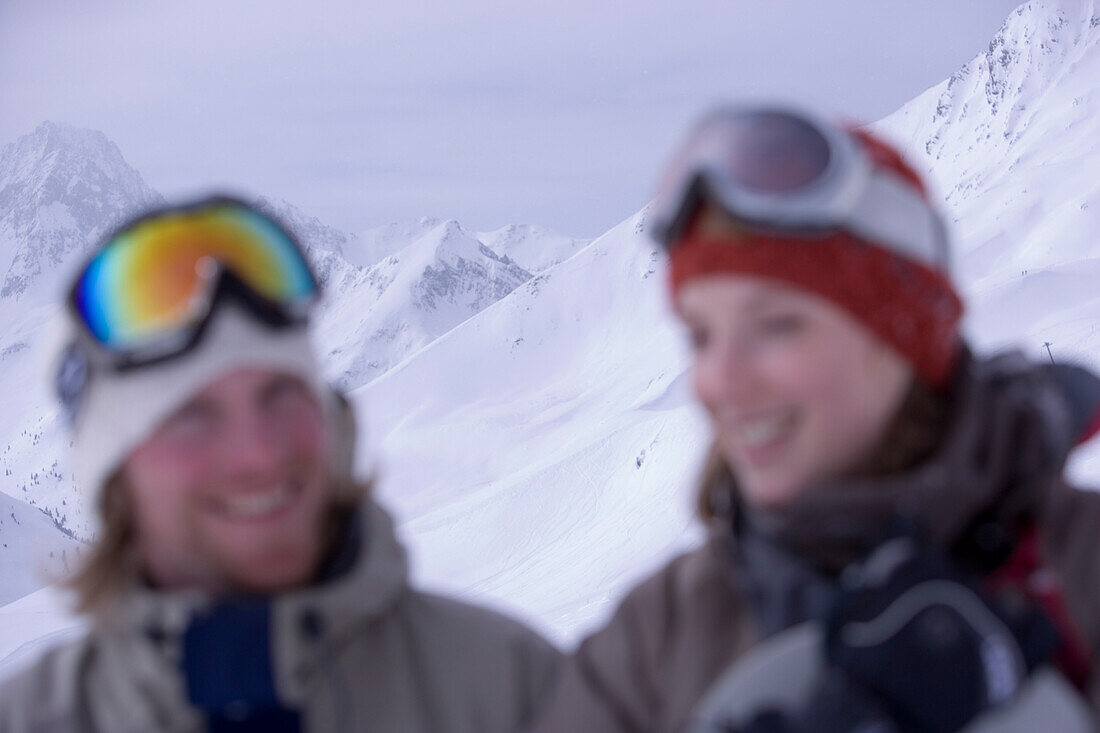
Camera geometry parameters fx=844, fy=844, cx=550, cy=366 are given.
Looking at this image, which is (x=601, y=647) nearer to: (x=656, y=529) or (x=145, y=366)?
(x=145, y=366)

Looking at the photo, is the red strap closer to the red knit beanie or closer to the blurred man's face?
the red knit beanie

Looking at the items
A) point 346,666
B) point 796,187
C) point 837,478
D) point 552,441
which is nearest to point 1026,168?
point 552,441

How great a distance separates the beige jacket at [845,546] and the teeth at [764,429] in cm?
18

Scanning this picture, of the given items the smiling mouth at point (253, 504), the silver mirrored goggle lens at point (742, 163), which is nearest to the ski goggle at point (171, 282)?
the smiling mouth at point (253, 504)

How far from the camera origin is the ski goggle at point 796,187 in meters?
1.97

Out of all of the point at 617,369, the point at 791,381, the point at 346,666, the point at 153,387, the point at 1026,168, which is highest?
the point at 153,387

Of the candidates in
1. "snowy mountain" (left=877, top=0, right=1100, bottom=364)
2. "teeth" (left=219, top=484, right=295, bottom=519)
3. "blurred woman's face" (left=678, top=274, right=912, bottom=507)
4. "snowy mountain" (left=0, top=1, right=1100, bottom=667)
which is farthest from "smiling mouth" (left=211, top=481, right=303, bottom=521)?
"snowy mountain" (left=877, top=0, right=1100, bottom=364)

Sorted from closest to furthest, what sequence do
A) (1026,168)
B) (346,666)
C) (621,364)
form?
(346,666), (1026,168), (621,364)

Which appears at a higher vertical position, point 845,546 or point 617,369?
point 845,546

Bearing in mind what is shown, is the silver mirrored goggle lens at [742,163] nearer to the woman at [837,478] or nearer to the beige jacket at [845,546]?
the woman at [837,478]

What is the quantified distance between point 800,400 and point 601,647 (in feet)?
2.53

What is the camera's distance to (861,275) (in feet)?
6.43

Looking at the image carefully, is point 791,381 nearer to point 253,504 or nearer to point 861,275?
point 861,275

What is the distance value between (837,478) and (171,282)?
177 centimetres
